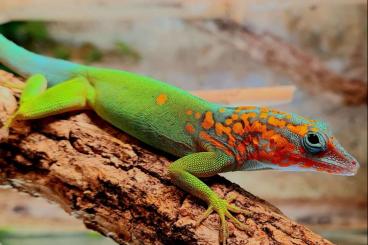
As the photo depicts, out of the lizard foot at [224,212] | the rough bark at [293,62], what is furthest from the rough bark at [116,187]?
the rough bark at [293,62]

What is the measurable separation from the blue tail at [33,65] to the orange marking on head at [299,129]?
4.86 feet

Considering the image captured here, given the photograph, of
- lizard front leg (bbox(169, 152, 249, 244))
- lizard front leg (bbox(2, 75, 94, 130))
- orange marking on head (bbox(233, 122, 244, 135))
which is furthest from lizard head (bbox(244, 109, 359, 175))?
lizard front leg (bbox(2, 75, 94, 130))

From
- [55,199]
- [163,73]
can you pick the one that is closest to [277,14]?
[163,73]

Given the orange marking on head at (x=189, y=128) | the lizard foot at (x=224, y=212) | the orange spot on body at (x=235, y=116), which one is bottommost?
the lizard foot at (x=224, y=212)

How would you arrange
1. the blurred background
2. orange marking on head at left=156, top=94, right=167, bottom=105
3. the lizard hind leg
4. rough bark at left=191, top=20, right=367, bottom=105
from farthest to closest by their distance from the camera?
rough bark at left=191, top=20, right=367, bottom=105, the blurred background, orange marking on head at left=156, top=94, right=167, bottom=105, the lizard hind leg

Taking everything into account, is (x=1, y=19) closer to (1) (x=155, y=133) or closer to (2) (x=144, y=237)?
(1) (x=155, y=133)

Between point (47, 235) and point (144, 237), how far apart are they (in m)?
2.42

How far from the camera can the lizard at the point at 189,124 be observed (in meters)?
2.43

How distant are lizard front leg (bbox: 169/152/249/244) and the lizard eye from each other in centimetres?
44

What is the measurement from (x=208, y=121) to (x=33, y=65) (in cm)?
129

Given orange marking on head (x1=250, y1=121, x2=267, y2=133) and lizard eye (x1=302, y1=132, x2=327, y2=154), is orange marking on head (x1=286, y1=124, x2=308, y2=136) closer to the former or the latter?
lizard eye (x1=302, y1=132, x2=327, y2=154)

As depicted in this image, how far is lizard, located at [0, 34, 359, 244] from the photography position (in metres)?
2.43

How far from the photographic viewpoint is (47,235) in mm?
4480

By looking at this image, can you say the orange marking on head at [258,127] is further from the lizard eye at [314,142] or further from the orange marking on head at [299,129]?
the lizard eye at [314,142]
